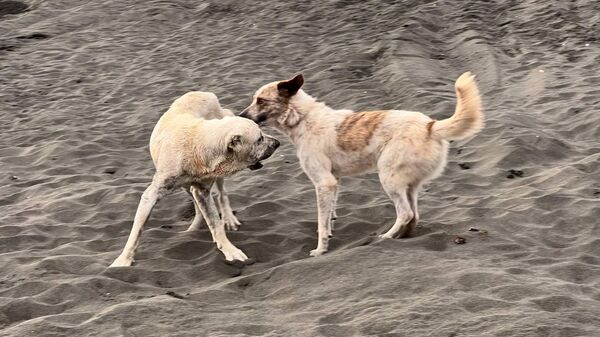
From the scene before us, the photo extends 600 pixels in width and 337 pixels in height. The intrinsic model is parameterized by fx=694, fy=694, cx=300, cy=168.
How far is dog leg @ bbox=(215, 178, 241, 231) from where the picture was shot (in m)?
6.87

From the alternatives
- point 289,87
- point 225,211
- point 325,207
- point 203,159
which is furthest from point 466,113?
point 225,211

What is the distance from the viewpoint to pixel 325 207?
19.9 feet

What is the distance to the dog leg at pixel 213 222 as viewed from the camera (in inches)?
239

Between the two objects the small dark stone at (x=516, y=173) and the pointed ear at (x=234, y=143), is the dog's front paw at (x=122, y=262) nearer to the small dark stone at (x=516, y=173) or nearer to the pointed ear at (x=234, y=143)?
the pointed ear at (x=234, y=143)

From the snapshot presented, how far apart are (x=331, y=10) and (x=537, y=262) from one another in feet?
41.1

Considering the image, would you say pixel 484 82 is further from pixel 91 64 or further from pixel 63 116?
pixel 91 64

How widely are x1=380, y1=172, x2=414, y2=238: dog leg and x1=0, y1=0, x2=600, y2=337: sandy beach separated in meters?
0.13

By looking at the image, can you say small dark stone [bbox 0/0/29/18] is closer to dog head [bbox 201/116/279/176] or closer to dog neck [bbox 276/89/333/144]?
dog neck [bbox 276/89/333/144]

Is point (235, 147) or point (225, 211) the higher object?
point (235, 147)

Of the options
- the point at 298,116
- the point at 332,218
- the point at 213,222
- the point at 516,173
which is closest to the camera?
the point at 213,222

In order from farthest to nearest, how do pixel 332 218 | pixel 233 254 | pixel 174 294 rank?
pixel 332 218 < pixel 233 254 < pixel 174 294

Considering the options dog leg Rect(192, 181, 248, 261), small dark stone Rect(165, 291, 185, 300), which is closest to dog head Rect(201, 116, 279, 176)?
dog leg Rect(192, 181, 248, 261)

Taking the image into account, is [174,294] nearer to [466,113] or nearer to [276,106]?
[276,106]

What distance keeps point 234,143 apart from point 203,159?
300mm
